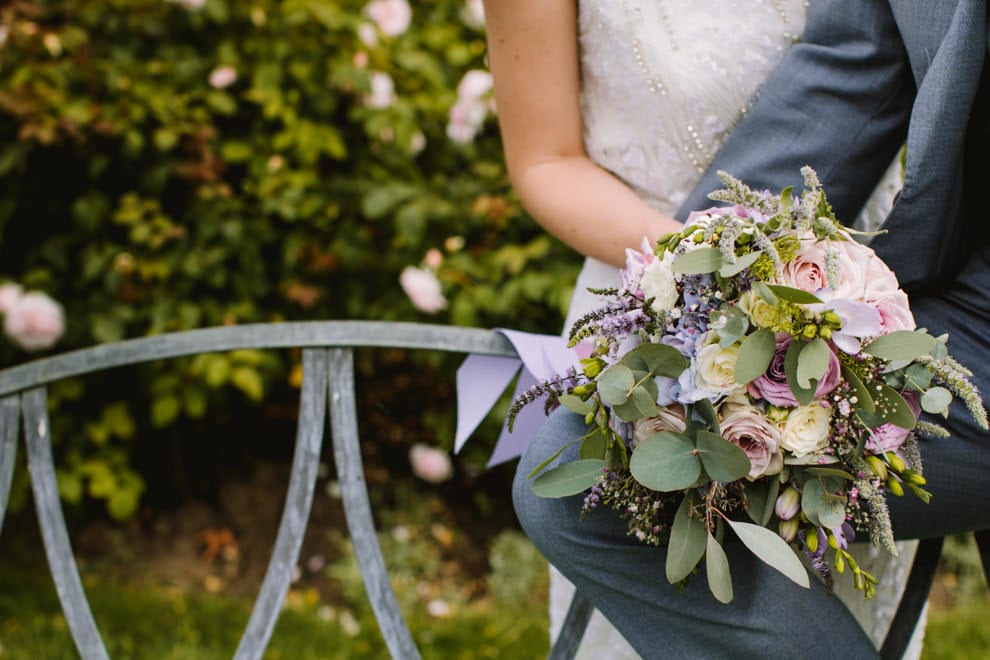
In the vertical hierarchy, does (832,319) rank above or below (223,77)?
Result: above

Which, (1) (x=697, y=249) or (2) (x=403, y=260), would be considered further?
(2) (x=403, y=260)

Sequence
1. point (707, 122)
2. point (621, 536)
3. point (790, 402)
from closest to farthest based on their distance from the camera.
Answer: point (790, 402) < point (621, 536) < point (707, 122)

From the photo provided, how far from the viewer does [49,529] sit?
166cm

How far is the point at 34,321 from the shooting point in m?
2.62

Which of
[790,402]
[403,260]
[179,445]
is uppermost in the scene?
[790,402]

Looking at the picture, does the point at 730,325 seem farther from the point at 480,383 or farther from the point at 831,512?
the point at 480,383

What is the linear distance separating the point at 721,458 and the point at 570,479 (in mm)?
181

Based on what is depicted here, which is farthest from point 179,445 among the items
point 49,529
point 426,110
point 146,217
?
point 49,529

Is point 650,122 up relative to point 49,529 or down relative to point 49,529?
up

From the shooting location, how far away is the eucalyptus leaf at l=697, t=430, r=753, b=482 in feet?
3.46

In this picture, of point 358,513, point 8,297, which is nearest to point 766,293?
point 358,513

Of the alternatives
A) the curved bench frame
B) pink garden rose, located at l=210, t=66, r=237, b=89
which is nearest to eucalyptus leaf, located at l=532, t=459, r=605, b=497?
the curved bench frame

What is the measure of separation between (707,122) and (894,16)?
1.07 feet

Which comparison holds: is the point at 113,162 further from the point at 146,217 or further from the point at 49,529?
the point at 49,529
